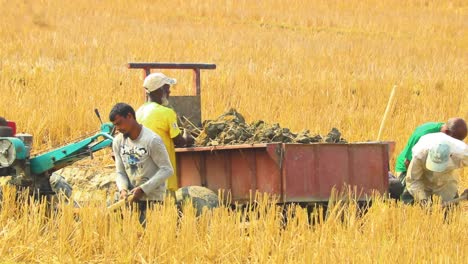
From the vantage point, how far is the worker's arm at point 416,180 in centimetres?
944

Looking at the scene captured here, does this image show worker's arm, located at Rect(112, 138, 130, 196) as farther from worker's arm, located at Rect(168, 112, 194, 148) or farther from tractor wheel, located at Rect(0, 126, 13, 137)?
tractor wheel, located at Rect(0, 126, 13, 137)

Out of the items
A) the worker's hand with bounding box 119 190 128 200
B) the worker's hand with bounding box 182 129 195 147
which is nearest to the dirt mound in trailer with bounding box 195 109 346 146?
the worker's hand with bounding box 182 129 195 147

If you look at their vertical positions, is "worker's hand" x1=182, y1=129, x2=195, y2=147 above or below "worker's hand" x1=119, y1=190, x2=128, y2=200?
above

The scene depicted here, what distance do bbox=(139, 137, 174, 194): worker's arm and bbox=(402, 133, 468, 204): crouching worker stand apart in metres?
2.49

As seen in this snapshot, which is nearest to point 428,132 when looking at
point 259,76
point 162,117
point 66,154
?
point 162,117

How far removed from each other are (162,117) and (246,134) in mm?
1064

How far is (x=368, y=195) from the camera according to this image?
9234 millimetres

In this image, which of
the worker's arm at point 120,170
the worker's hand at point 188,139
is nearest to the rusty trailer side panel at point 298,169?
the worker's hand at point 188,139

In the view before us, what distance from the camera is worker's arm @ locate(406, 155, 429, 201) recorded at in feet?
31.0

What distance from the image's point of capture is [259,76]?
17141mm

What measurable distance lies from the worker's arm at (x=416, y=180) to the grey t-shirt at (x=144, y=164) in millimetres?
2506

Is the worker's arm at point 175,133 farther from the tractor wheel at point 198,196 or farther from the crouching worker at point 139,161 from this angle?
the crouching worker at point 139,161

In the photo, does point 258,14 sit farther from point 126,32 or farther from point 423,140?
point 423,140

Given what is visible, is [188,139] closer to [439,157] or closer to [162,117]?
[162,117]
